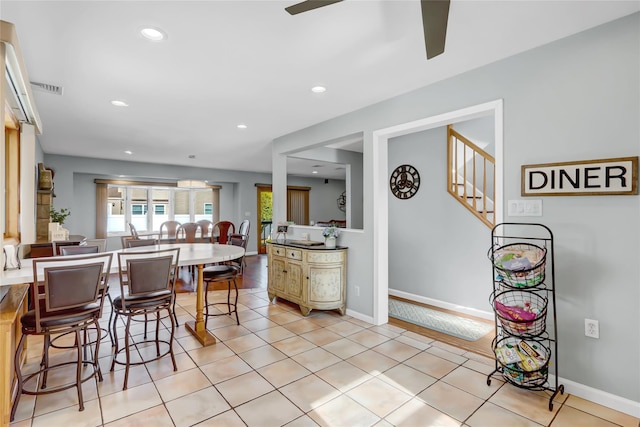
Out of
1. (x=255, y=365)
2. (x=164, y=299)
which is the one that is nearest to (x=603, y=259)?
(x=255, y=365)

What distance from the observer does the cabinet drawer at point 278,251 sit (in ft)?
14.0

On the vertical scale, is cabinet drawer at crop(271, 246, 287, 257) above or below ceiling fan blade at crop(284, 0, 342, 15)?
below

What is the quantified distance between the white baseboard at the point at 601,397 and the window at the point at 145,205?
8189 mm

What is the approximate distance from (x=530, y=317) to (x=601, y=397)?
2.22 ft

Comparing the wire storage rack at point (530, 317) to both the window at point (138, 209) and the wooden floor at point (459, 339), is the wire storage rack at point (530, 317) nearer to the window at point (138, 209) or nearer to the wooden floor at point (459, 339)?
the wooden floor at point (459, 339)

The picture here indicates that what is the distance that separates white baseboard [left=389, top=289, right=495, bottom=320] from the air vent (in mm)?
4651

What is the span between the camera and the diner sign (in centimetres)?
201

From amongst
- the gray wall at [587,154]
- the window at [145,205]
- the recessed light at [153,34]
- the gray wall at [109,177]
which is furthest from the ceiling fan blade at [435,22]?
the window at [145,205]

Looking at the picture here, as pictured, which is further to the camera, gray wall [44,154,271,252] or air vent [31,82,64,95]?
gray wall [44,154,271,252]

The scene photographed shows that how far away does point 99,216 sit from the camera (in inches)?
283

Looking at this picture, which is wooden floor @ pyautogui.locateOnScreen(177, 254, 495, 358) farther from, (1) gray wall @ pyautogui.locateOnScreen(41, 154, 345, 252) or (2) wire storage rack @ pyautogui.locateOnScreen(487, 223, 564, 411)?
(1) gray wall @ pyautogui.locateOnScreen(41, 154, 345, 252)

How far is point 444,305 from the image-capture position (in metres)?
4.20

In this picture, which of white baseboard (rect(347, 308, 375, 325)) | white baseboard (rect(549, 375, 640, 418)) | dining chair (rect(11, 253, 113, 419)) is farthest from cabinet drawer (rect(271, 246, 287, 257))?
white baseboard (rect(549, 375, 640, 418))

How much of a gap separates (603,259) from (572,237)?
0.70 feet
